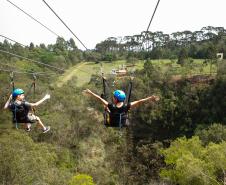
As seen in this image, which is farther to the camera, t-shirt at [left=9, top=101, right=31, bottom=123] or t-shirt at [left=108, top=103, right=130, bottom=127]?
t-shirt at [left=9, top=101, right=31, bottom=123]

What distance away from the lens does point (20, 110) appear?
343 inches

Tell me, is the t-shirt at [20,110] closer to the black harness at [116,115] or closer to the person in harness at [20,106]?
the person in harness at [20,106]

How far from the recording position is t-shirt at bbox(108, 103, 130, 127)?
793 centimetres

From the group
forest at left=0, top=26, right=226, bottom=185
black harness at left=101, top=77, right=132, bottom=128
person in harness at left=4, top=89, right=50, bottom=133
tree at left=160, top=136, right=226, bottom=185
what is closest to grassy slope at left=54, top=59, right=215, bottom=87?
forest at left=0, top=26, right=226, bottom=185

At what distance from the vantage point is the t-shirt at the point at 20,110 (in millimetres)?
8602

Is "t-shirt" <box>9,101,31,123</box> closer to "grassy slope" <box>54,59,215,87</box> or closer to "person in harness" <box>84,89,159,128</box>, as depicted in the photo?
"person in harness" <box>84,89,159,128</box>

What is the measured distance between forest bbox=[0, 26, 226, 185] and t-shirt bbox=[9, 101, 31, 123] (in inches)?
497

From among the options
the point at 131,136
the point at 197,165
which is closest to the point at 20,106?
the point at 197,165

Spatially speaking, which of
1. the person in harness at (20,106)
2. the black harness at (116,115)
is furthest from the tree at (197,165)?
the person in harness at (20,106)

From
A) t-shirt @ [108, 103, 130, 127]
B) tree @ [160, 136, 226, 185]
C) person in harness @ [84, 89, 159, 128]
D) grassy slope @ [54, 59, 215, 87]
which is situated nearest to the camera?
person in harness @ [84, 89, 159, 128]

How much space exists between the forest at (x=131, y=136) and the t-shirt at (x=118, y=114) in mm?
13336

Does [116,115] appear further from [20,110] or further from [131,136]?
[131,136]

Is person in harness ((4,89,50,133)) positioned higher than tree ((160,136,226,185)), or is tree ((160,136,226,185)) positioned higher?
person in harness ((4,89,50,133))

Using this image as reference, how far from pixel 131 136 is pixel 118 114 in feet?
121
